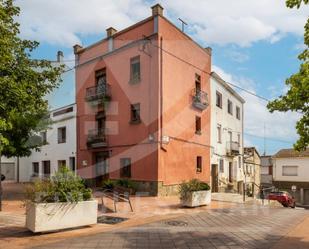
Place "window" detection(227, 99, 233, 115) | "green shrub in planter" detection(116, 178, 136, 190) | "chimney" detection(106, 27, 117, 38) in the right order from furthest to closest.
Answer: "window" detection(227, 99, 233, 115), "chimney" detection(106, 27, 117, 38), "green shrub in planter" detection(116, 178, 136, 190)

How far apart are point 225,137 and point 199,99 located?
6.47m

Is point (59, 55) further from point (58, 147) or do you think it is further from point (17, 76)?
point (17, 76)

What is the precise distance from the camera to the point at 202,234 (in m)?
8.62

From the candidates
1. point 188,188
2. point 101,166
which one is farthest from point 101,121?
point 188,188

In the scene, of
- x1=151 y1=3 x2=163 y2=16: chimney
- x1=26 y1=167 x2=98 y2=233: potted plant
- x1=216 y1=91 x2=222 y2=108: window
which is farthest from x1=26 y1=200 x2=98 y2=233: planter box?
x1=216 y1=91 x2=222 y2=108: window

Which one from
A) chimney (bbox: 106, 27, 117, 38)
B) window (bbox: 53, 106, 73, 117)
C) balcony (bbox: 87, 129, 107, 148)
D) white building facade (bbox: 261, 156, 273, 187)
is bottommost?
white building facade (bbox: 261, 156, 273, 187)

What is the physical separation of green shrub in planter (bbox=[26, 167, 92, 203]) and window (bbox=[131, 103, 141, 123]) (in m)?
11.2

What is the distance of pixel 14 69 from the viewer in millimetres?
10117

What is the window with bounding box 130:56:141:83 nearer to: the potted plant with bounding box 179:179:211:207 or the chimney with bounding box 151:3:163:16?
the chimney with bounding box 151:3:163:16

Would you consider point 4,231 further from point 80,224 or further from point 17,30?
point 17,30

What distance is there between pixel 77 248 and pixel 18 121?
→ 10.6m

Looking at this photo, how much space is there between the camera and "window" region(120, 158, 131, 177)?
20.6 m

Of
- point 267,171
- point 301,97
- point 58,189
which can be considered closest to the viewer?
point 301,97

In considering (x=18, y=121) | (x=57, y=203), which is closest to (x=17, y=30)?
(x=57, y=203)
